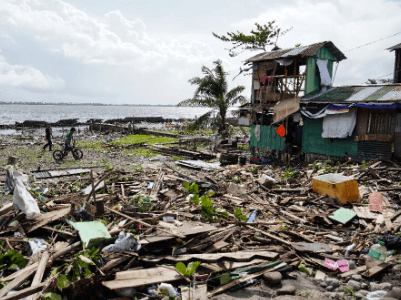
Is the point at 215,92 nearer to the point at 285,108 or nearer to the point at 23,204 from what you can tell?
the point at 285,108

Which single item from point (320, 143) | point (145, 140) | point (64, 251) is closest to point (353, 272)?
point (64, 251)

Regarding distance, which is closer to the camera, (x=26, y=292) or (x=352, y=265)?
(x=26, y=292)

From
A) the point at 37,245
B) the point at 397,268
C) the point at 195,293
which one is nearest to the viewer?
the point at 195,293

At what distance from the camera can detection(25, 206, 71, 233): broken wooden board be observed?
21.5ft

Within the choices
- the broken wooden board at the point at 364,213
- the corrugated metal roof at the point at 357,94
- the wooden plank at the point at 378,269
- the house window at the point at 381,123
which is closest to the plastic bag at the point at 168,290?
the wooden plank at the point at 378,269

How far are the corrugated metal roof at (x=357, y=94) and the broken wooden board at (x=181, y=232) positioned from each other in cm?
1186

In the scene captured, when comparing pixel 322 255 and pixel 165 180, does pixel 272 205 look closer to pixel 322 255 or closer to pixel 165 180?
pixel 322 255

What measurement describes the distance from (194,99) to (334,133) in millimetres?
12115

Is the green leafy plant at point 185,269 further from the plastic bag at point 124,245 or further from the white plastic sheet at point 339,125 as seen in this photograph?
the white plastic sheet at point 339,125

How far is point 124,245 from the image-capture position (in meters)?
5.34

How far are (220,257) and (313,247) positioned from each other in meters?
2.11

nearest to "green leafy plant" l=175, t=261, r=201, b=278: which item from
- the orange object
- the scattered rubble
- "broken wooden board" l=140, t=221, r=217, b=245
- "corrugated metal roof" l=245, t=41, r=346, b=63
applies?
the scattered rubble

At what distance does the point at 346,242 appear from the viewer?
6539 mm

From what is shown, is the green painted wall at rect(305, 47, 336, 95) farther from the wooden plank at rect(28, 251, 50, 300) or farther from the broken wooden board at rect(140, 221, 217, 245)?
the wooden plank at rect(28, 251, 50, 300)
